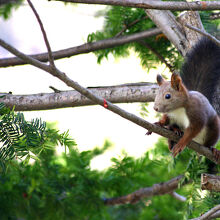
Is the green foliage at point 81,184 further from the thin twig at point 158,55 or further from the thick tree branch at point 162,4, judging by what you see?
the thick tree branch at point 162,4

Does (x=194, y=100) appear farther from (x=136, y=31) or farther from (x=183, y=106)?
(x=136, y=31)

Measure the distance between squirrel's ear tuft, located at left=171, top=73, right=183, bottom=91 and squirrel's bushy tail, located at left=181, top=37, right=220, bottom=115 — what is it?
20cm

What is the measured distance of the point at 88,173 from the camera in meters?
1.84

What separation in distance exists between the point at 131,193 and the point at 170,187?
0.22m

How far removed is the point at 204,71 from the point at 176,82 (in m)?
0.30

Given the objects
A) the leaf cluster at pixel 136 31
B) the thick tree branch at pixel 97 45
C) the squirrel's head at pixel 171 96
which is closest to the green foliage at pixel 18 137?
the squirrel's head at pixel 171 96

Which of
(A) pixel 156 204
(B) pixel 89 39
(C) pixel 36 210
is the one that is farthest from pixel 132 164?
(B) pixel 89 39

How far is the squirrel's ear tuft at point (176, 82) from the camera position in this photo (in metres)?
1.52

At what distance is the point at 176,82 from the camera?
154 centimetres

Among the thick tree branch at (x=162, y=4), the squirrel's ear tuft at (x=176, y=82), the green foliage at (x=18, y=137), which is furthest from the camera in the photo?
the squirrel's ear tuft at (x=176, y=82)

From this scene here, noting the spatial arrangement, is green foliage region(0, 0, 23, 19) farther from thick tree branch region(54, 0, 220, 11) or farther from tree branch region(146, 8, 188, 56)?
thick tree branch region(54, 0, 220, 11)

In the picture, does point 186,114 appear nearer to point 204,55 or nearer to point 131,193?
point 204,55

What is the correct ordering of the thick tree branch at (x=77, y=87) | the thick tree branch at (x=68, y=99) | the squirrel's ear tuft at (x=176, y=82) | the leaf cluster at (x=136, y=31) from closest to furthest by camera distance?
1. the thick tree branch at (x=77, y=87)
2. the squirrel's ear tuft at (x=176, y=82)
3. the thick tree branch at (x=68, y=99)
4. the leaf cluster at (x=136, y=31)

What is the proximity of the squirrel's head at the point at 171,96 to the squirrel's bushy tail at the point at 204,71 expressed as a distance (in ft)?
0.68
